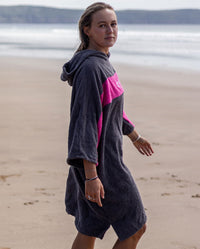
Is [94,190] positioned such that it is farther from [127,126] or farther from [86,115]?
[127,126]

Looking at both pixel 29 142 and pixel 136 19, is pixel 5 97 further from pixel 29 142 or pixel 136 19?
pixel 136 19

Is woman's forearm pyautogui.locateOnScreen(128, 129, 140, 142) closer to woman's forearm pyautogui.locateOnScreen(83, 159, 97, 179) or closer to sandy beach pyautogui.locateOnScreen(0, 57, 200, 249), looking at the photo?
woman's forearm pyautogui.locateOnScreen(83, 159, 97, 179)

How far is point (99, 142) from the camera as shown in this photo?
2160mm

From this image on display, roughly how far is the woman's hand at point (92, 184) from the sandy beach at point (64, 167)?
1.34 meters

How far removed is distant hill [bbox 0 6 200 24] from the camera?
103 metres

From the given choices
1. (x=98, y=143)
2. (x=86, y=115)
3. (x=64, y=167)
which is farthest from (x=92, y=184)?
(x=64, y=167)

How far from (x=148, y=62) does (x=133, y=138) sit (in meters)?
15.9

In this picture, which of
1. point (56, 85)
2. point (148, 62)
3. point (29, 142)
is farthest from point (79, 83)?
point (148, 62)

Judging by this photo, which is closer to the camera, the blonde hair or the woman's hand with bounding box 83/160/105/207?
the woman's hand with bounding box 83/160/105/207

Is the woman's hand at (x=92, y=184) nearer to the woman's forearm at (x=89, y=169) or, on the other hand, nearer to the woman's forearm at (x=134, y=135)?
the woman's forearm at (x=89, y=169)

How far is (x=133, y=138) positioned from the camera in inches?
106

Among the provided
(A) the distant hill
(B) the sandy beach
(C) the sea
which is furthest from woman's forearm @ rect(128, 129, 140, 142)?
(A) the distant hill

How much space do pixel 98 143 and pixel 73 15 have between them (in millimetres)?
126071

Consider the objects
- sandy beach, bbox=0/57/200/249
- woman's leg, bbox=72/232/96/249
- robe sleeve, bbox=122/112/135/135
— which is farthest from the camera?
sandy beach, bbox=0/57/200/249
